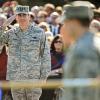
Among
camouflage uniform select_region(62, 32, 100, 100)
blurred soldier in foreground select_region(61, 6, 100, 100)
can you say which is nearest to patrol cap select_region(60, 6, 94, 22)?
blurred soldier in foreground select_region(61, 6, 100, 100)

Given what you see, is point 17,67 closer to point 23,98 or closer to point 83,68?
point 23,98

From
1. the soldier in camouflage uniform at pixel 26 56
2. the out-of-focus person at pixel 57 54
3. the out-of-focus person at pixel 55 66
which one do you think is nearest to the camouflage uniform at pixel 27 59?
the soldier in camouflage uniform at pixel 26 56

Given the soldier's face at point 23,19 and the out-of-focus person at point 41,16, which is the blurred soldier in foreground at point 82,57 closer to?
the soldier's face at point 23,19

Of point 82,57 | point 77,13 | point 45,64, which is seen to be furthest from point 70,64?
point 45,64

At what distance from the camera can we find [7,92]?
971cm

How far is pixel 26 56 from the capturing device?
353 inches

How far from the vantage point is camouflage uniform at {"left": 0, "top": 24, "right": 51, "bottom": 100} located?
9.01 m

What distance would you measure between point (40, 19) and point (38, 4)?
2820mm

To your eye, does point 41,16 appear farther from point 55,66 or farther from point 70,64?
point 70,64

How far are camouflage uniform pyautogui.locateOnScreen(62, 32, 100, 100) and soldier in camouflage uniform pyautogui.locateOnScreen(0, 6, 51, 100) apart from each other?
173 inches

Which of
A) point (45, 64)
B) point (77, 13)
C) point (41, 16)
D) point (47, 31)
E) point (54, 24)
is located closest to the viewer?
point (77, 13)

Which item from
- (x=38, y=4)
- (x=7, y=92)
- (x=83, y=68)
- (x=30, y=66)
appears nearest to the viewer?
(x=83, y=68)

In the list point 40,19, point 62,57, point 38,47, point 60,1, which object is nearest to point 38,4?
point 60,1

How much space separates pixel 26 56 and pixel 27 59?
0.15 feet
